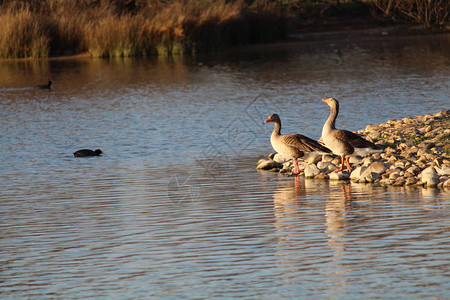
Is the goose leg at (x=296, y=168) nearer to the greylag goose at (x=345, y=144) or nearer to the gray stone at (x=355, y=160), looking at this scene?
the greylag goose at (x=345, y=144)

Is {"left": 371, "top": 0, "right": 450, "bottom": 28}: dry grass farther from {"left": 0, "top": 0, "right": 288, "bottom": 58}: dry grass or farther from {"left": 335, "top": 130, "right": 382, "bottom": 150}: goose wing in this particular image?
{"left": 335, "top": 130, "right": 382, "bottom": 150}: goose wing

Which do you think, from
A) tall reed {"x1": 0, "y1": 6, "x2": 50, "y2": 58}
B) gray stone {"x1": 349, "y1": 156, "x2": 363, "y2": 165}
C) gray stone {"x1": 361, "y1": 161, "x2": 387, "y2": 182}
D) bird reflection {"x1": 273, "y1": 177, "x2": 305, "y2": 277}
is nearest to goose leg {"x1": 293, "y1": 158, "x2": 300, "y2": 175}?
bird reflection {"x1": 273, "y1": 177, "x2": 305, "y2": 277}

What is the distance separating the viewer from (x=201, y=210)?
33.3 ft

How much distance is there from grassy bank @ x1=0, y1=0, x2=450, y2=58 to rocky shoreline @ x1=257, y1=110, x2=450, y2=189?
26.7 m

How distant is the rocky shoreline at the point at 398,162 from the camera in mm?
11344

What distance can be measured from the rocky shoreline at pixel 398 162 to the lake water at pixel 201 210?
30cm

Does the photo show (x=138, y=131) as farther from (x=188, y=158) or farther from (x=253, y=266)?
(x=253, y=266)

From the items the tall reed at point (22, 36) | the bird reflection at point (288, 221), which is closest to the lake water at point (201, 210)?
the bird reflection at point (288, 221)

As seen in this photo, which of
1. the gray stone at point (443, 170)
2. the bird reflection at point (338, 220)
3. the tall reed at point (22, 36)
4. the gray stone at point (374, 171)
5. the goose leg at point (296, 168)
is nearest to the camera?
the bird reflection at point (338, 220)

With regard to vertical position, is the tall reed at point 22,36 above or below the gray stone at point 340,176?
above

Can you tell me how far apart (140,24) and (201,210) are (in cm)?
3020

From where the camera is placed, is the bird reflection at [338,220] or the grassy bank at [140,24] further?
the grassy bank at [140,24]

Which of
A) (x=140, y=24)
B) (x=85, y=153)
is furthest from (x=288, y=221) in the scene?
(x=140, y=24)

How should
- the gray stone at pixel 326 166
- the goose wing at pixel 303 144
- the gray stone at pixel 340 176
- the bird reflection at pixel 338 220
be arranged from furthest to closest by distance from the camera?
the gray stone at pixel 326 166 < the goose wing at pixel 303 144 < the gray stone at pixel 340 176 < the bird reflection at pixel 338 220
